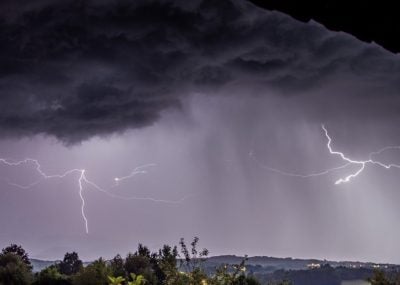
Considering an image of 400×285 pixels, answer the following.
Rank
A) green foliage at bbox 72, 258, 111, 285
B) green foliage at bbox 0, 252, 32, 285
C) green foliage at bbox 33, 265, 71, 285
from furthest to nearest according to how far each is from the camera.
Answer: green foliage at bbox 0, 252, 32, 285, green foliage at bbox 33, 265, 71, 285, green foliage at bbox 72, 258, 111, 285

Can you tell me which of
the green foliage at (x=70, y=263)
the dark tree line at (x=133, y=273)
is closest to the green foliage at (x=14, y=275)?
the dark tree line at (x=133, y=273)

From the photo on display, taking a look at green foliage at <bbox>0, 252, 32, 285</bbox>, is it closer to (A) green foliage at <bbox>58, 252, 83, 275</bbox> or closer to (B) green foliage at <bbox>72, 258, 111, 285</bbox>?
(B) green foliage at <bbox>72, 258, 111, 285</bbox>

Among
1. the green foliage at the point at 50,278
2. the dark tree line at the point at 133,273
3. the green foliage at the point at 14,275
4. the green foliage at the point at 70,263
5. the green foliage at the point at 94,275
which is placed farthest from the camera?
the green foliage at the point at 70,263

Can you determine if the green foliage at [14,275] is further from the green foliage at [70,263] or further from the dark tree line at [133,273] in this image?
the green foliage at [70,263]

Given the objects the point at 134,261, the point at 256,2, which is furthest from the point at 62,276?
the point at 256,2

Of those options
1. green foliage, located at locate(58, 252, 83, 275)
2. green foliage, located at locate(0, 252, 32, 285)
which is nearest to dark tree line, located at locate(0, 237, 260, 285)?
green foliage, located at locate(0, 252, 32, 285)

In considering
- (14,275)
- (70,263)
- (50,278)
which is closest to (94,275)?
(50,278)

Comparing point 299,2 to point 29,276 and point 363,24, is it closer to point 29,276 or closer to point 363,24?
point 363,24
